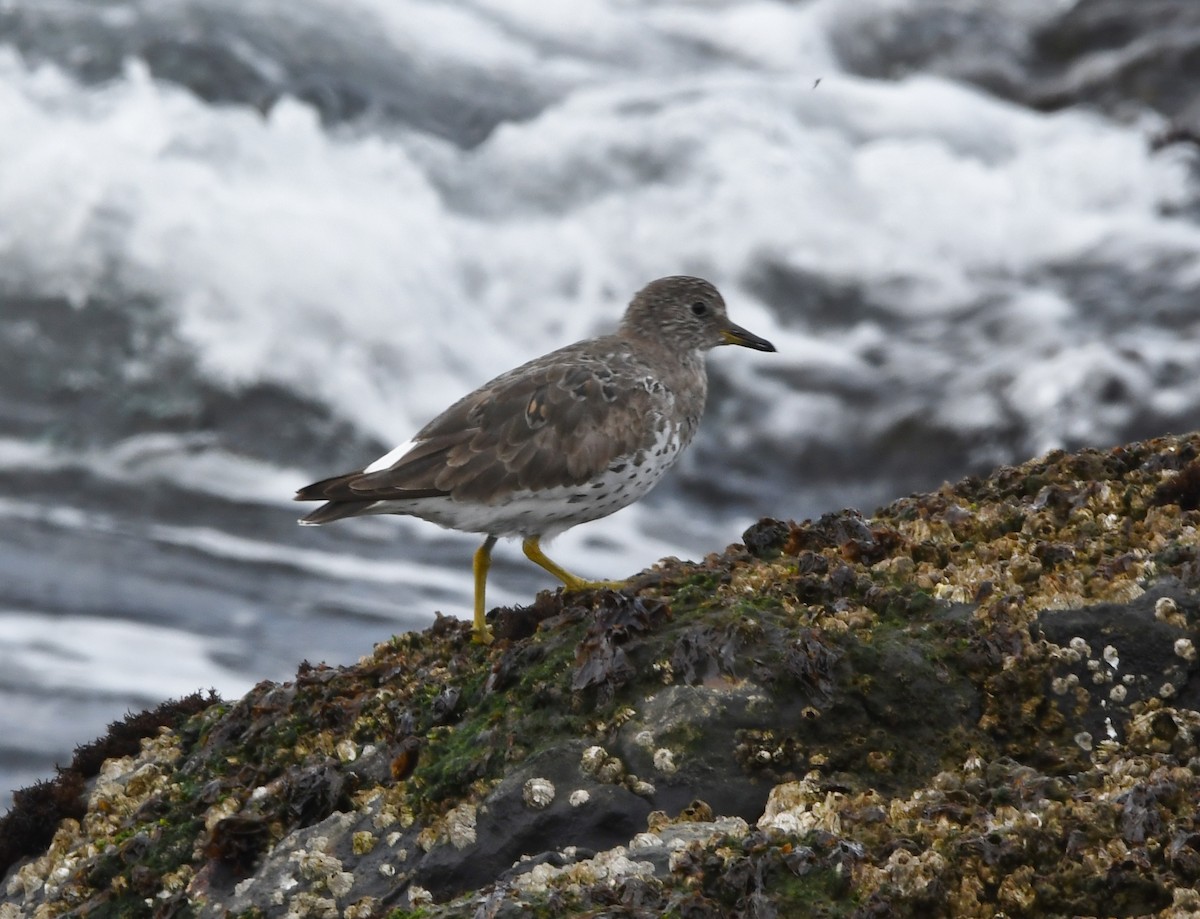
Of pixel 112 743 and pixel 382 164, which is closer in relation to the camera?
pixel 112 743

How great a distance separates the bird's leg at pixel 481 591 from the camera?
6.54 m

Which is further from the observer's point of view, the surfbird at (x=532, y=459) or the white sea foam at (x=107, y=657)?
the white sea foam at (x=107, y=657)

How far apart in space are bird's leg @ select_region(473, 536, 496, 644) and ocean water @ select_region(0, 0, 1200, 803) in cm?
718

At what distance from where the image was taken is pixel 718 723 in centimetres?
523

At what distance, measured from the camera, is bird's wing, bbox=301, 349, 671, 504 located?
303 inches

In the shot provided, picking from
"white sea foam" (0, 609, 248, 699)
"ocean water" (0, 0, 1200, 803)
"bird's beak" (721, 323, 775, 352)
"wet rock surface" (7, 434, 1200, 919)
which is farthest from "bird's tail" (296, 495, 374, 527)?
"white sea foam" (0, 609, 248, 699)

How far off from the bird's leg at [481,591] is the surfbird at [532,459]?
1 centimetres

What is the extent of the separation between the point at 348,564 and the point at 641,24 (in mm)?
13213

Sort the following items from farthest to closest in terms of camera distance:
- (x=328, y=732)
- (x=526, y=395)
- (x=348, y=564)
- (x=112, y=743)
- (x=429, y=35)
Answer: (x=429, y=35) → (x=348, y=564) → (x=526, y=395) → (x=112, y=743) → (x=328, y=732)

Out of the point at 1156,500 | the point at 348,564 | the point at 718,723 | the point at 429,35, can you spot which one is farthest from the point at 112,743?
the point at 429,35

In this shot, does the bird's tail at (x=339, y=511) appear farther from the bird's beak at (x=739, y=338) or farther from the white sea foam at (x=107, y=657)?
the white sea foam at (x=107, y=657)

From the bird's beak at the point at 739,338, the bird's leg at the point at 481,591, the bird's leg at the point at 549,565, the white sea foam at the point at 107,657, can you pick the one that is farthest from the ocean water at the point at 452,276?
the bird's leg at the point at 549,565

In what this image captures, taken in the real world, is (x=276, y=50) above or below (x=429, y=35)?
below

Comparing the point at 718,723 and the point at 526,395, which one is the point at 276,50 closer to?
the point at 526,395
